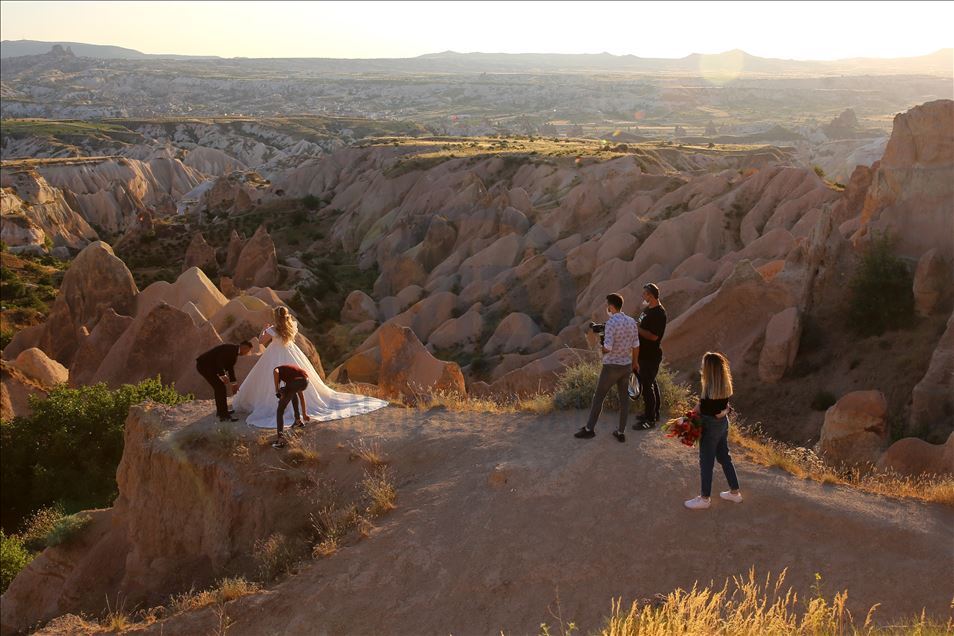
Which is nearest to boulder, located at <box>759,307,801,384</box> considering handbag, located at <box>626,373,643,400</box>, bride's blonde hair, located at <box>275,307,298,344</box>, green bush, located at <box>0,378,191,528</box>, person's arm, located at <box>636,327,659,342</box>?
handbag, located at <box>626,373,643,400</box>

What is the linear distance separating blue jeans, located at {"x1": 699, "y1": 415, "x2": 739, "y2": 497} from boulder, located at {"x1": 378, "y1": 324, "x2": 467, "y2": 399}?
1007cm

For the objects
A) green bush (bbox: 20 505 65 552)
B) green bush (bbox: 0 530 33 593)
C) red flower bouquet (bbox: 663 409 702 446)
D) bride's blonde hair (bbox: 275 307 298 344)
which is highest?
bride's blonde hair (bbox: 275 307 298 344)

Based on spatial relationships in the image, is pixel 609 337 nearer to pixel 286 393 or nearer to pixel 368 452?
pixel 368 452

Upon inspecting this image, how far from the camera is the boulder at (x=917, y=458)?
38.1ft

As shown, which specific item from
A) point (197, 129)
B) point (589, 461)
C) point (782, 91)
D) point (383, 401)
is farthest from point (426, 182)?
point (782, 91)

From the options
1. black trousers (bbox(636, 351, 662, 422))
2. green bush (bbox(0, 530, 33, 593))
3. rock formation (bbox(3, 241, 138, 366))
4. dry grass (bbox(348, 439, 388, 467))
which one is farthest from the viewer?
rock formation (bbox(3, 241, 138, 366))

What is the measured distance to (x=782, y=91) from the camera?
187 m

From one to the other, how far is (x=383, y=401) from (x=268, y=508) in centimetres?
279

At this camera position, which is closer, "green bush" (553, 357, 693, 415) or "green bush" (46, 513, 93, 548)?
"green bush" (553, 357, 693, 415)

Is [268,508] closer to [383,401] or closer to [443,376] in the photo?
[383,401]

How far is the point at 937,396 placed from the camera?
14617mm

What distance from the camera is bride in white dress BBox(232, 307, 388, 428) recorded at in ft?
35.8

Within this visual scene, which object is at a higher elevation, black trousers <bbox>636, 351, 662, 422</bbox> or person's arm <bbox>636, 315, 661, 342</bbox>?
person's arm <bbox>636, 315, 661, 342</bbox>

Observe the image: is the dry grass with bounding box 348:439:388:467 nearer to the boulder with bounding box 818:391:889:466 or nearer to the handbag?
the handbag
